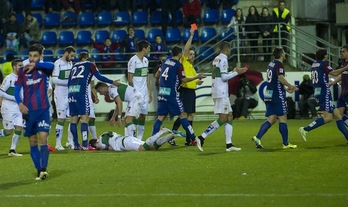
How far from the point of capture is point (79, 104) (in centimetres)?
1970

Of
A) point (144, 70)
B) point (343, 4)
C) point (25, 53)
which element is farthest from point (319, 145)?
point (25, 53)

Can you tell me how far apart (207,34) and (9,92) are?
51.1ft

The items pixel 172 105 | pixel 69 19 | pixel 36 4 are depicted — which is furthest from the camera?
pixel 36 4

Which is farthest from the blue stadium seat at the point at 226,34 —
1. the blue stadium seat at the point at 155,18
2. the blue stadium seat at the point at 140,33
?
the blue stadium seat at the point at 140,33

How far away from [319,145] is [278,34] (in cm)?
1222

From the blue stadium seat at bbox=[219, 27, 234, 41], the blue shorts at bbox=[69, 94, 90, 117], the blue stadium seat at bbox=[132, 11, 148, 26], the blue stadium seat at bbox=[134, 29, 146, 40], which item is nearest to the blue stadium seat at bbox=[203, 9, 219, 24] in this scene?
the blue stadium seat at bbox=[219, 27, 234, 41]

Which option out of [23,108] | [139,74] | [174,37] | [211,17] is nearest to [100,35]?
[174,37]

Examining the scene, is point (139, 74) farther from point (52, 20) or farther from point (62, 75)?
point (52, 20)

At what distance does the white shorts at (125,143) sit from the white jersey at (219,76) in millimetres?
1957

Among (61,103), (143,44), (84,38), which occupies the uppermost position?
(143,44)

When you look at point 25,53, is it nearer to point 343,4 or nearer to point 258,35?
point 258,35

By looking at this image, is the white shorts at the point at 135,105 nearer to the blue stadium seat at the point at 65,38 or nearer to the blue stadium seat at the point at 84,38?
the blue stadium seat at the point at 84,38

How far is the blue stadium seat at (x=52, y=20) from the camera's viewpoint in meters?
35.7

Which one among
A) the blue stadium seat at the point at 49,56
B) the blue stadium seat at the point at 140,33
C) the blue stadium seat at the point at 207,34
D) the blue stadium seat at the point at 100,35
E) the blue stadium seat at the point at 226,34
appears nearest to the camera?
the blue stadium seat at the point at 226,34
